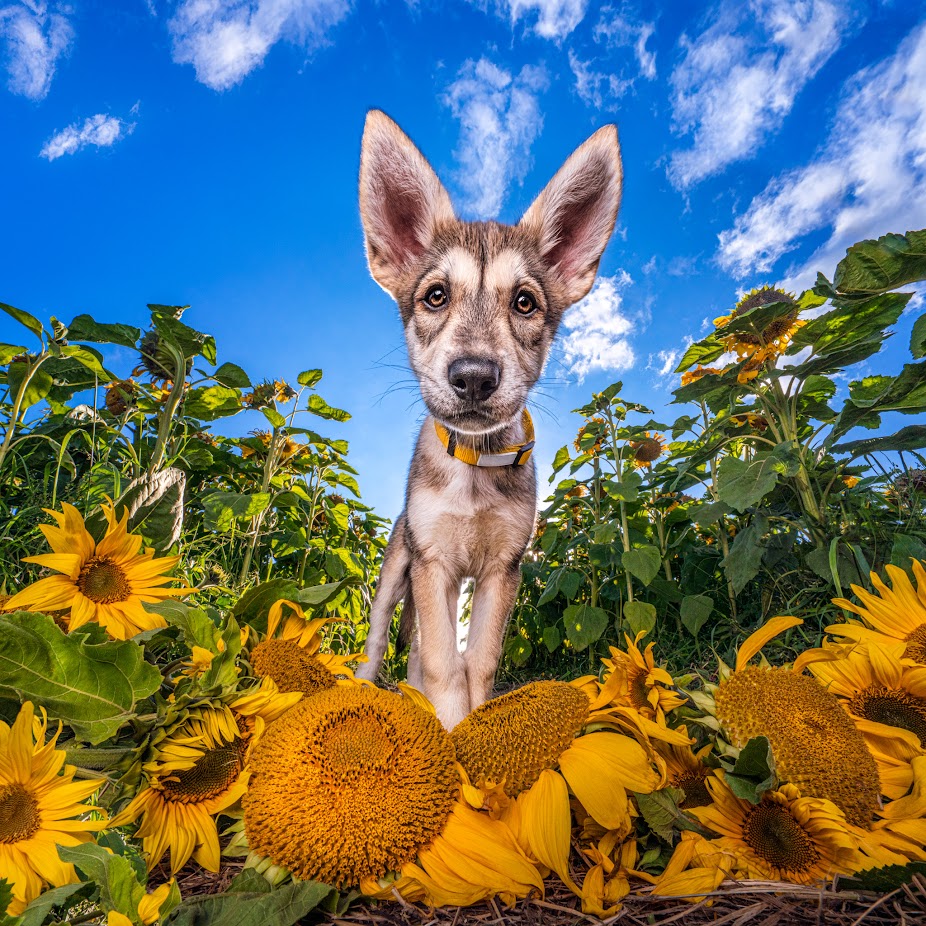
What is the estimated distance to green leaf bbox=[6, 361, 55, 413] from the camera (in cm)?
244

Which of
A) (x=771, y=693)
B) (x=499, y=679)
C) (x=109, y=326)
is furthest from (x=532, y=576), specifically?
(x=771, y=693)

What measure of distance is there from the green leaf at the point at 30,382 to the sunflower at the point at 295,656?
1.86 meters

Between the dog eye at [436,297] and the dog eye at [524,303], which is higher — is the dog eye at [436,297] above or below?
above

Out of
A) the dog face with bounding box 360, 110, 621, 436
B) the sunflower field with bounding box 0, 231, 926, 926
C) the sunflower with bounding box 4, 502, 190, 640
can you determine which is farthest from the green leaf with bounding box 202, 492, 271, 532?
the sunflower with bounding box 4, 502, 190, 640

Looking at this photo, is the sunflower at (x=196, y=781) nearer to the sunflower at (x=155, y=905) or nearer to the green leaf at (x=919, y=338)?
the sunflower at (x=155, y=905)

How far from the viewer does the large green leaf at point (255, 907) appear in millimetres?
788

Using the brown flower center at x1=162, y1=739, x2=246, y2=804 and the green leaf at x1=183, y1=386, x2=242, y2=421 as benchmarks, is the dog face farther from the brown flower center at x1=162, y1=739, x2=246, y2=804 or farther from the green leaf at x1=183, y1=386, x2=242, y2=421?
the brown flower center at x1=162, y1=739, x2=246, y2=804

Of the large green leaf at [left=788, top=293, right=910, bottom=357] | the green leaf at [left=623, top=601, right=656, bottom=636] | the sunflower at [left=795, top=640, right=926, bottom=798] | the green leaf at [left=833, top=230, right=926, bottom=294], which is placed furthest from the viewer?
the green leaf at [left=623, top=601, right=656, bottom=636]

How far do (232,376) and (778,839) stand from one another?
2.62 m

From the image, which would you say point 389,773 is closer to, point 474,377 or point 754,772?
point 754,772

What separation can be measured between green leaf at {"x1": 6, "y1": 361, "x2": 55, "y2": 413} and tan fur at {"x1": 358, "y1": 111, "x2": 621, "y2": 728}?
1.61m

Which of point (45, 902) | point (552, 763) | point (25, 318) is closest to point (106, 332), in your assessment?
point (25, 318)

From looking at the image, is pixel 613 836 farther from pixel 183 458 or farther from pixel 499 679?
pixel 499 679

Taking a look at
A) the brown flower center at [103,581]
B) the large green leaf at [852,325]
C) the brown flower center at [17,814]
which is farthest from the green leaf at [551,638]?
the brown flower center at [17,814]
